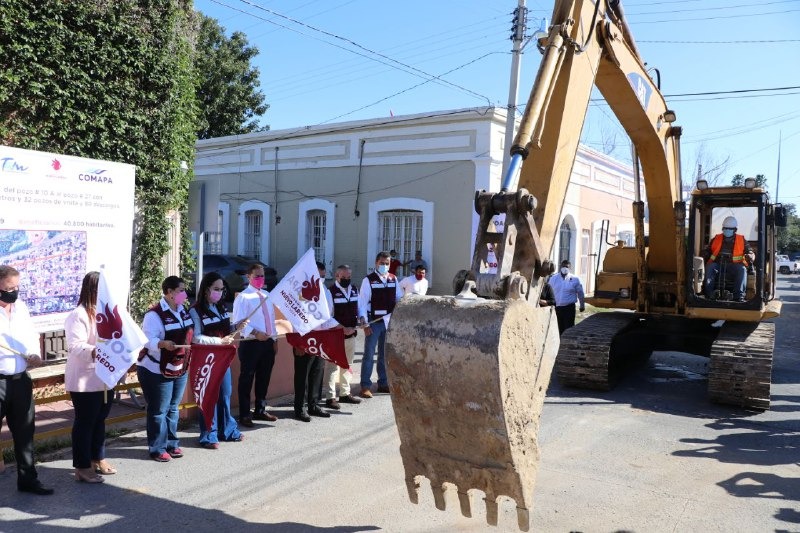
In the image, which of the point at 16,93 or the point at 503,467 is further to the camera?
the point at 16,93

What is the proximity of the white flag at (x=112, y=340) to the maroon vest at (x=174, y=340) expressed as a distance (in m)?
0.41

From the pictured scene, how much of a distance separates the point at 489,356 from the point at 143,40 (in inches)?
308

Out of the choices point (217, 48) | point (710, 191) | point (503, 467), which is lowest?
point (503, 467)

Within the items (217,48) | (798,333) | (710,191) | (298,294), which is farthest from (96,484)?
(217,48)

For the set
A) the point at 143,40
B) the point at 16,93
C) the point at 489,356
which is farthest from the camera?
the point at 143,40

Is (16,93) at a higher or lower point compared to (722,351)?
higher

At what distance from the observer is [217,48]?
30.1m

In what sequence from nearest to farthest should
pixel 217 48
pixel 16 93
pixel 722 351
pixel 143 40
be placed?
pixel 16 93
pixel 722 351
pixel 143 40
pixel 217 48

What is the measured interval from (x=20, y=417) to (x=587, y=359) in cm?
671

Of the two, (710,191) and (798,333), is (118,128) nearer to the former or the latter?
(710,191)

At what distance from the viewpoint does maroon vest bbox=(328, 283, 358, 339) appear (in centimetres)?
776

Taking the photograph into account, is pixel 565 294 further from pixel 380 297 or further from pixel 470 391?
pixel 470 391

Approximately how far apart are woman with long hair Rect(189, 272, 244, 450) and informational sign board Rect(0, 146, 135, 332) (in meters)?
1.09

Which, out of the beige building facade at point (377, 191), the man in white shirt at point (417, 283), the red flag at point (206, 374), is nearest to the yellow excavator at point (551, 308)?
the man in white shirt at point (417, 283)
